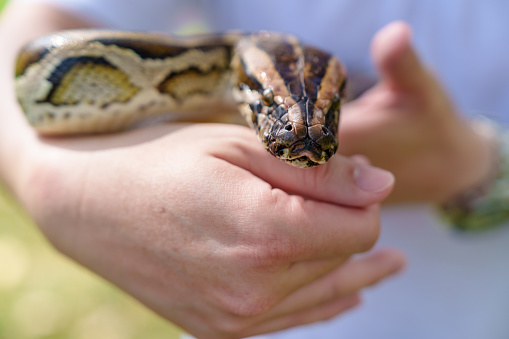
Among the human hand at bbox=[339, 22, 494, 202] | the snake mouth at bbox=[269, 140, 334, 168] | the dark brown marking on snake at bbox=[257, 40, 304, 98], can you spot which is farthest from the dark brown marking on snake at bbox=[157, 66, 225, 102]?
the snake mouth at bbox=[269, 140, 334, 168]

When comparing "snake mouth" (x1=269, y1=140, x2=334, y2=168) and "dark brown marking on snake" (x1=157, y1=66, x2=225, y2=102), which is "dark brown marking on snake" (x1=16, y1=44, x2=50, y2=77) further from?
"snake mouth" (x1=269, y1=140, x2=334, y2=168)

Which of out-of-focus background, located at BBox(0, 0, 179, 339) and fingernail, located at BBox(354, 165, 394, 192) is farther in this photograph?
out-of-focus background, located at BBox(0, 0, 179, 339)

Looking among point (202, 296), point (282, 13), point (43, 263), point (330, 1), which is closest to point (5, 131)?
point (202, 296)

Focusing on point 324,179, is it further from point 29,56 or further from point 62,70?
point 29,56

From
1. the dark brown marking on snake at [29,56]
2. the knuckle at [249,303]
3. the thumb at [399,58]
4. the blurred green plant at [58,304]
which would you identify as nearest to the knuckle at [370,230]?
the knuckle at [249,303]

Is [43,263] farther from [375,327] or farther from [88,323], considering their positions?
[375,327]

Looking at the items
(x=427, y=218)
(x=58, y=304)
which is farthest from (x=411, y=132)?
(x=58, y=304)
